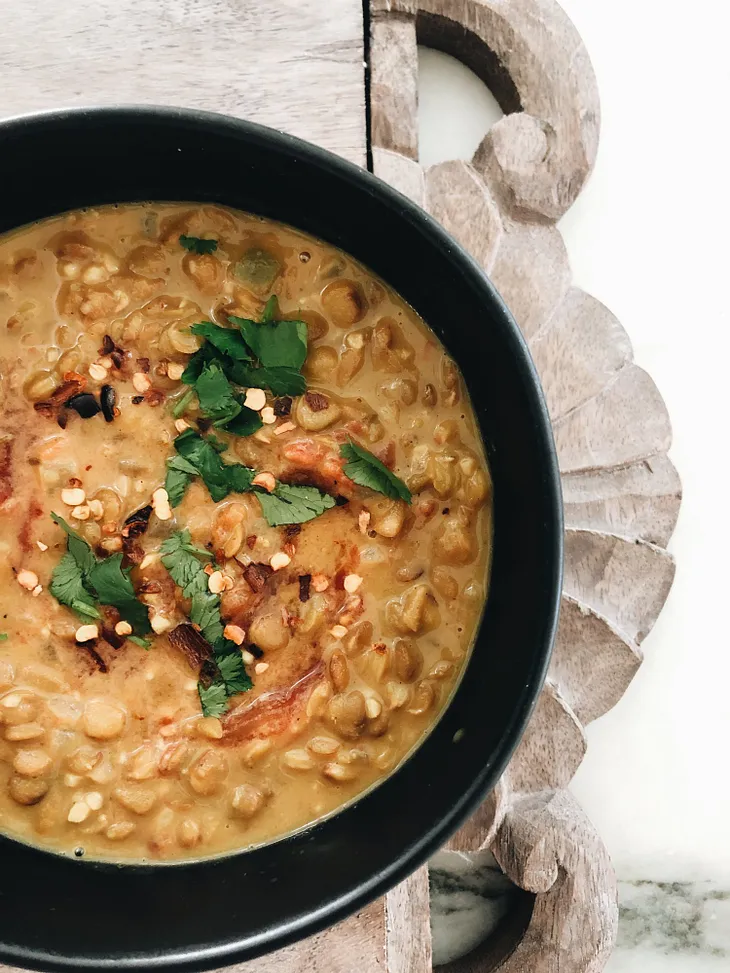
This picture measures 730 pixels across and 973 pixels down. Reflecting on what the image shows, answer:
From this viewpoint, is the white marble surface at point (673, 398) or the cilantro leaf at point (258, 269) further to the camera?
the white marble surface at point (673, 398)

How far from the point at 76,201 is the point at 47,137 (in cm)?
27

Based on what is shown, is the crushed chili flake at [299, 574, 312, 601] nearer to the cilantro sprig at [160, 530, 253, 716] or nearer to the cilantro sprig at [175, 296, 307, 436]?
the cilantro sprig at [160, 530, 253, 716]

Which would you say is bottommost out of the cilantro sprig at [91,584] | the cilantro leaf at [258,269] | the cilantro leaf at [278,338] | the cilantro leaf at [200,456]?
the cilantro sprig at [91,584]

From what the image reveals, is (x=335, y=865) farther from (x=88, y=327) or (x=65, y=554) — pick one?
(x=88, y=327)

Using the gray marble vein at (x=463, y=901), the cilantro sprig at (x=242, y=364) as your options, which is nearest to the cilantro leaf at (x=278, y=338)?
the cilantro sprig at (x=242, y=364)

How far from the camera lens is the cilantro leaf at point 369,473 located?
84.9 inches

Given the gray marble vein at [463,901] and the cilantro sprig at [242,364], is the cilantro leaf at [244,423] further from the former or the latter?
the gray marble vein at [463,901]

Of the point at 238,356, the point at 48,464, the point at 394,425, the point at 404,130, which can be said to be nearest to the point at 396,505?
the point at 394,425

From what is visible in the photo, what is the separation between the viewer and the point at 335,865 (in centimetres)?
217

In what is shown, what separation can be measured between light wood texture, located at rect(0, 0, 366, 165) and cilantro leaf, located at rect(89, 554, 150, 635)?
1151 millimetres

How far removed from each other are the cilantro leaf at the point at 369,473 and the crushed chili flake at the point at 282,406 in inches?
6.6

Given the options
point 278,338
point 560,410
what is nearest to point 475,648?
point 560,410

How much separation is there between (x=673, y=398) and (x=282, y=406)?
1.21 m

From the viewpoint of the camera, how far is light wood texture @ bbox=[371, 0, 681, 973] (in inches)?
94.0
